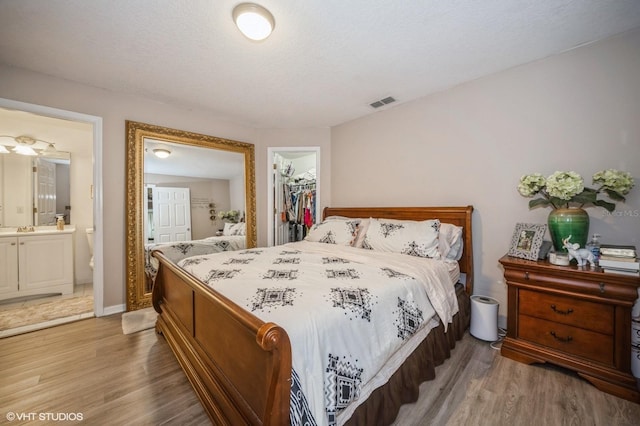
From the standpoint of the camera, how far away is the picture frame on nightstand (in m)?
1.88

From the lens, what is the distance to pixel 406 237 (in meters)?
2.31

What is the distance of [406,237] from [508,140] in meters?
1.32

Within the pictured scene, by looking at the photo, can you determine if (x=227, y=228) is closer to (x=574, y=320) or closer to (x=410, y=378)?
(x=410, y=378)

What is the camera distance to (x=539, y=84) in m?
2.10

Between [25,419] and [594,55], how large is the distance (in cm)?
455

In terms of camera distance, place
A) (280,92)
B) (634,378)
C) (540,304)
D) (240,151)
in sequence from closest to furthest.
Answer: (634,378), (540,304), (280,92), (240,151)

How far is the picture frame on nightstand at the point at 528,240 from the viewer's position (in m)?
1.88

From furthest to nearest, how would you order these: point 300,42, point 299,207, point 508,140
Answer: point 299,207 → point 508,140 → point 300,42

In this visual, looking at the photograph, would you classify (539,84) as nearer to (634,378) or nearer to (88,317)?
(634,378)

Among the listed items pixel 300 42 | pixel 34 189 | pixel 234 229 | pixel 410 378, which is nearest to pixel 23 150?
pixel 34 189

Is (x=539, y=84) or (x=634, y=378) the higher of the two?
(x=539, y=84)

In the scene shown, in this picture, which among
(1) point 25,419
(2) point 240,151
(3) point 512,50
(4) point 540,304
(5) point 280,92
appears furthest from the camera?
(2) point 240,151

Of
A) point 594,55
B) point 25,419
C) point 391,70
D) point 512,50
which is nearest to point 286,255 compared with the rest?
point 25,419

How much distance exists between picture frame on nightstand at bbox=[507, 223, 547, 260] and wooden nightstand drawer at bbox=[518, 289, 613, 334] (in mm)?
291
